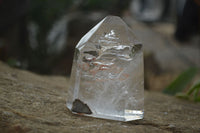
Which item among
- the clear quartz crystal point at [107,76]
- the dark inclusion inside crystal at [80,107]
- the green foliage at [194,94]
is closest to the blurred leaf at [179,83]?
the green foliage at [194,94]

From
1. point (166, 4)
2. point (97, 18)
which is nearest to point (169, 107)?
point (97, 18)

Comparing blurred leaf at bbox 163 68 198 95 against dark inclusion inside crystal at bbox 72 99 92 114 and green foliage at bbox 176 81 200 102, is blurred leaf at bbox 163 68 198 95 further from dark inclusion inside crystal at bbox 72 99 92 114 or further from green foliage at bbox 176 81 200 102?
dark inclusion inside crystal at bbox 72 99 92 114

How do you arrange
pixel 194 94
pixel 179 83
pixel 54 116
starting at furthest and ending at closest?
pixel 179 83 < pixel 194 94 < pixel 54 116

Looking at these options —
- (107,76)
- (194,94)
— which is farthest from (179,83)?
(107,76)

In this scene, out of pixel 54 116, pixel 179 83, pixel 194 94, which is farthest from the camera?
pixel 179 83

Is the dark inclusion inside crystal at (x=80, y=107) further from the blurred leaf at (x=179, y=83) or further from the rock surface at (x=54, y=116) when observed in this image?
the blurred leaf at (x=179, y=83)

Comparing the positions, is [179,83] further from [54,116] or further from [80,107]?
[54,116]
